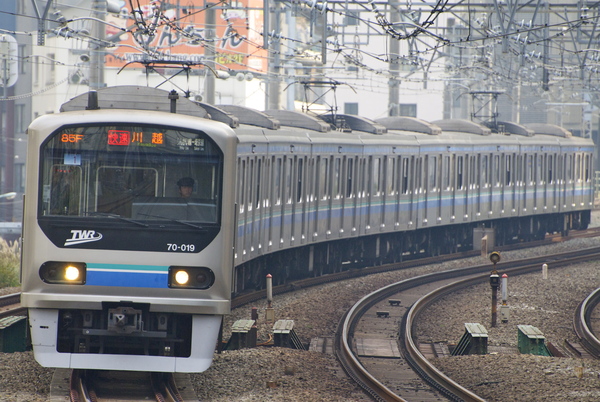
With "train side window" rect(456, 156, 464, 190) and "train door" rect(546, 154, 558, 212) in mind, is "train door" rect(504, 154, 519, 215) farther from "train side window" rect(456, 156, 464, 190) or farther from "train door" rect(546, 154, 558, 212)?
"train side window" rect(456, 156, 464, 190)

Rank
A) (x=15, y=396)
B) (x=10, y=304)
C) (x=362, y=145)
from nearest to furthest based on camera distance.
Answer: (x=15, y=396), (x=10, y=304), (x=362, y=145)

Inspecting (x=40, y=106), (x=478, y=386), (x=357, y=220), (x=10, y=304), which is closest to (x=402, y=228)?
(x=357, y=220)

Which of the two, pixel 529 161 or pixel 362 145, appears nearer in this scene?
pixel 362 145

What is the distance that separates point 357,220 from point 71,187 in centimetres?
1231

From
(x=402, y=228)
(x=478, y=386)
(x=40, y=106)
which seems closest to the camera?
(x=478, y=386)

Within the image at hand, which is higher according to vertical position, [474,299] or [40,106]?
[40,106]

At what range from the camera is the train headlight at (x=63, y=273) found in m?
8.98

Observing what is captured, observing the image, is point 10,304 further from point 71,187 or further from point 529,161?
point 529,161

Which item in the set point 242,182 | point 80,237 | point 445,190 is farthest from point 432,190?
point 80,237

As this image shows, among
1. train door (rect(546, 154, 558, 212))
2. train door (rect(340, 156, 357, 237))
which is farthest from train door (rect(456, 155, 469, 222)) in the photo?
train door (rect(340, 156, 357, 237))

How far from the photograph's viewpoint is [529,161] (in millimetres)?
28422

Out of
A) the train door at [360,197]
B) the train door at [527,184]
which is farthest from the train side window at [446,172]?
Answer: the train door at [527,184]

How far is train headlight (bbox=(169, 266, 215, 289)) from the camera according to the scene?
9094 millimetres

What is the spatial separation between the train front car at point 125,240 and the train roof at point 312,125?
22.3 inches
